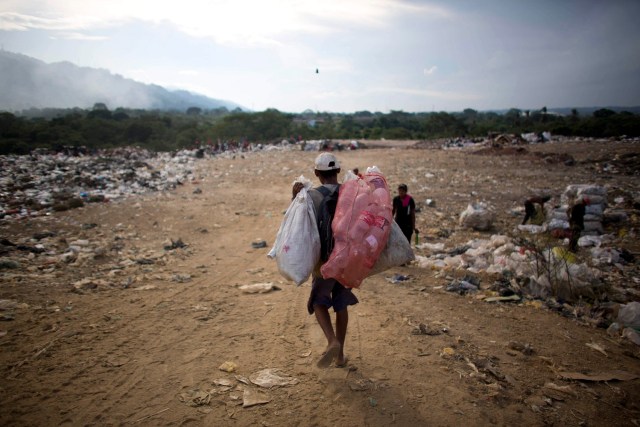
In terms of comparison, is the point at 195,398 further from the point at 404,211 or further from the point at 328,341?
the point at 404,211

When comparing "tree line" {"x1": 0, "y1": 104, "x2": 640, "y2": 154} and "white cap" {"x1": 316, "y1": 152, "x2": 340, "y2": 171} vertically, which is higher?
"tree line" {"x1": 0, "y1": 104, "x2": 640, "y2": 154}

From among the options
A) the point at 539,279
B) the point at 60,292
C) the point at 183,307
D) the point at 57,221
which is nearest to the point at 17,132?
the point at 57,221

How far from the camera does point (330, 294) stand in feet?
8.00

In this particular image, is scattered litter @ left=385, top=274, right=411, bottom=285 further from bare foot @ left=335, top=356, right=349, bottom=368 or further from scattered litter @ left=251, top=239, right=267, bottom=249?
scattered litter @ left=251, top=239, right=267, bottom=249

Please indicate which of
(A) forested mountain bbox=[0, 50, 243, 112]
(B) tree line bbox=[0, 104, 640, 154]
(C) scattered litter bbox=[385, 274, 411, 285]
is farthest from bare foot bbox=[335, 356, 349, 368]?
(A) forested mountain bbox=[0, 50, 243, 112]

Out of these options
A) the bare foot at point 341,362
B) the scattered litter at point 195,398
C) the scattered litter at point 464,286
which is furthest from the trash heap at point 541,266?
the scattered litter at point 195,398

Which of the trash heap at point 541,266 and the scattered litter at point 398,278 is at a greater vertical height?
the trash heap at point 541,266

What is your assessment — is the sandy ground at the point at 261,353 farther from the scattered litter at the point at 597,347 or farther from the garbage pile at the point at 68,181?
the garbage pile at the point at 68,181

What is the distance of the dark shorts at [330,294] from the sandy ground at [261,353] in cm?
54

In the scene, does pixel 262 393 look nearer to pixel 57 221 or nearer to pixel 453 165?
pixel 57 221

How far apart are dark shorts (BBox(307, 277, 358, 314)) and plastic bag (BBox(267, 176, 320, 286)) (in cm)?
19

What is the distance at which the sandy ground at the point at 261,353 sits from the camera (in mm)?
2182

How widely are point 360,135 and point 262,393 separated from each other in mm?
31464

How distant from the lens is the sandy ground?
2182 millimetres
